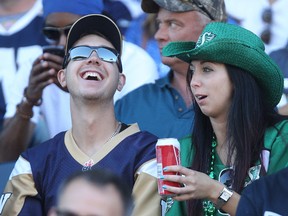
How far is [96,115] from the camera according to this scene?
457 cm

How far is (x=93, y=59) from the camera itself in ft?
15.1

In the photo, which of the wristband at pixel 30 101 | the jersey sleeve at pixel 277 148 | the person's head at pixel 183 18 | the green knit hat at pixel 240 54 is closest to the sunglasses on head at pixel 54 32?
the wristband at pixel 30 101

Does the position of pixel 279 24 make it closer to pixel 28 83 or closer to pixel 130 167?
pixel 28 83

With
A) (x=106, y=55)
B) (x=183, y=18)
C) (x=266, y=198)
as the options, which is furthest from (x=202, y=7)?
(x=266, y=198)

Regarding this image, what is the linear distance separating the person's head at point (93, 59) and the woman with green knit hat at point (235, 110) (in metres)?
0.43

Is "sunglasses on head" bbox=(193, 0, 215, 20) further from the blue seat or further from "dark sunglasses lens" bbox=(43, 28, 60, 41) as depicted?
the blue seat

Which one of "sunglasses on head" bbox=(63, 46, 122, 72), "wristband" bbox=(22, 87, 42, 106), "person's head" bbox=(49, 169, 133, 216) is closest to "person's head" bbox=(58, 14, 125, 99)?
"sunglasses on head" bbox=(63, 46, 122, 72)

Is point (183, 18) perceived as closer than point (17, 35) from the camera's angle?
Yes

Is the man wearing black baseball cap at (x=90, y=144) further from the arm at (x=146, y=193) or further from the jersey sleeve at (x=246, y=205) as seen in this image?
Result: the jersey sleeve at (x=246, y=205)

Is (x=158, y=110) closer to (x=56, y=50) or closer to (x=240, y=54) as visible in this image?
(x=56, y=50)

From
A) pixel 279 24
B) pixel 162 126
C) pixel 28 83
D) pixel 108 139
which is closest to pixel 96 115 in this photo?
pixel 108 139

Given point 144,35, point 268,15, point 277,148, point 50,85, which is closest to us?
point 277,148

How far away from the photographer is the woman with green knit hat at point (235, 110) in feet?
13.9

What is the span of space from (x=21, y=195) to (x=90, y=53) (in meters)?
0.80
